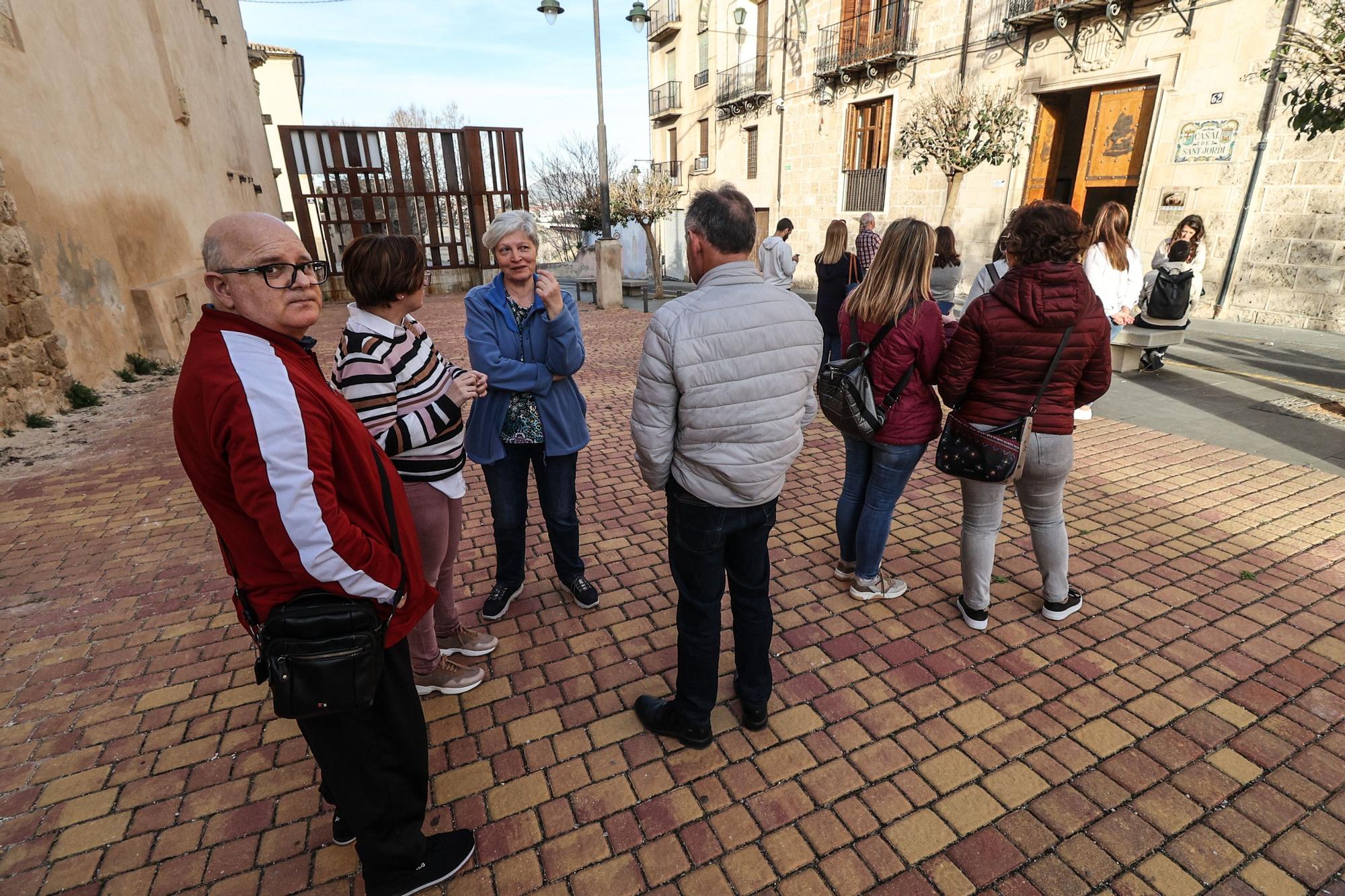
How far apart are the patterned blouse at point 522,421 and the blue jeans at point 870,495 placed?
1.57 m

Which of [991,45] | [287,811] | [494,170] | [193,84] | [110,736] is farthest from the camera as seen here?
[494,170]

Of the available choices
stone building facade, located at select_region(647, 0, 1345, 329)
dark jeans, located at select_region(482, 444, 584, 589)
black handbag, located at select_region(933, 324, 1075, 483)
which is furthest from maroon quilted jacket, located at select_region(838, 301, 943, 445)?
stone building facade, located at select_region(647, 0, 1345, 329)

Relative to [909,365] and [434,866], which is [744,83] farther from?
[434,866]

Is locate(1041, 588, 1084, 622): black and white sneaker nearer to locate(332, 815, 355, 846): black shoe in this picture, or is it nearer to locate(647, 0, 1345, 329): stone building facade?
locate(332, 815, 355, 846): black shoe

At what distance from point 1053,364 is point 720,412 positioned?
1623mm

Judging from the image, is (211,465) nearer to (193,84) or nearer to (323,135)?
(193,84)

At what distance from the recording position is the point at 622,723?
2.78 metres

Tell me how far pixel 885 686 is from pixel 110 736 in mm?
3273

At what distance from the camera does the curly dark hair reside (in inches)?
107

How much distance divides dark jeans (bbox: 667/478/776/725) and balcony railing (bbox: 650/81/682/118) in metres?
31.9

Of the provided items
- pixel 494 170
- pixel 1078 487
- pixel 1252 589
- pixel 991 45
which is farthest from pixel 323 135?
pixel 1252 589

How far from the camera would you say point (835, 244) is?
7102mm

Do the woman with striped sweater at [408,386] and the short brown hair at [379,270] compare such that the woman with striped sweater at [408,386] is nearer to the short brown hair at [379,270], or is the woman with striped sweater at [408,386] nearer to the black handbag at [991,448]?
the short brown hair at [379,270]

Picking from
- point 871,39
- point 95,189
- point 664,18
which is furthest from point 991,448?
point 664,18
